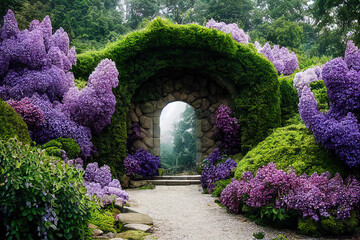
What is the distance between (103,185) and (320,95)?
17.4ft

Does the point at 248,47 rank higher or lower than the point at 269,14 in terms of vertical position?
lower

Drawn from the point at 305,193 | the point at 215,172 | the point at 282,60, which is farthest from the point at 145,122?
the point at 305,193

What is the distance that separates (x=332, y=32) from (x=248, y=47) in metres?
9.12

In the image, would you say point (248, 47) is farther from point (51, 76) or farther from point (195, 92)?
point (51, 76)

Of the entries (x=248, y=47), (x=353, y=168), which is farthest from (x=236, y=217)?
(x=248, y=47)

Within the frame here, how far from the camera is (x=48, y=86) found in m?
6.29

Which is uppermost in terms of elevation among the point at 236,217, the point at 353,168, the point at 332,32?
the point at 332,32

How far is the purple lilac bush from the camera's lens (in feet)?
19.6

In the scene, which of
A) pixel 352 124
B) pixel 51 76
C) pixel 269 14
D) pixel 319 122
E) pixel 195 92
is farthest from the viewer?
pixel 269 14

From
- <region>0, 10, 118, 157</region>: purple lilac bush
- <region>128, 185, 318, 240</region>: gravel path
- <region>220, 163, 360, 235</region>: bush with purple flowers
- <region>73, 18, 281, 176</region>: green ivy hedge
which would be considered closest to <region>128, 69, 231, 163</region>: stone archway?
<region>73, 18, 281, 176</region>: green ivy hedge

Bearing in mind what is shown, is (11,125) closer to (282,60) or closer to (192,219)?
(192,219)

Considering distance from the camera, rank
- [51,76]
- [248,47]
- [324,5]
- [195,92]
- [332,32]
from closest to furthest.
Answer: [51,76] → [248,47] → [195,92] → [324,5] → [332,32]

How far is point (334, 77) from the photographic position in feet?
16.2

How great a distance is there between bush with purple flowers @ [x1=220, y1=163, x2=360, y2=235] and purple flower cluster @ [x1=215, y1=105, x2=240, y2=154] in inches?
135
